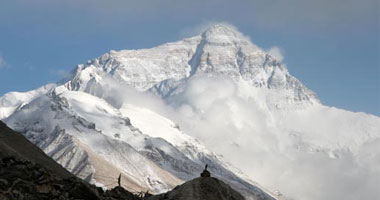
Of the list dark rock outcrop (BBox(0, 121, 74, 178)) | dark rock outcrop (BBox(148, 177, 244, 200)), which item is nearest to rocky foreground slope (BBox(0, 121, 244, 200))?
dark rock outcrop (BBox(148, 177, 244, 200))

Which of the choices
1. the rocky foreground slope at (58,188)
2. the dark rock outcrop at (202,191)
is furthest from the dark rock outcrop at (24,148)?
the dark rock outcrop at (202,191)

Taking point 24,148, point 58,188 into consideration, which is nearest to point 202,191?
point 58,188

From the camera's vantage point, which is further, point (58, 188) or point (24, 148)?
point (24, 148)

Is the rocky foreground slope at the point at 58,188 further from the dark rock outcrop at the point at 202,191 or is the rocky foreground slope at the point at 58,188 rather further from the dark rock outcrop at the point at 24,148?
the dark rock outcrop at the point at 24,148

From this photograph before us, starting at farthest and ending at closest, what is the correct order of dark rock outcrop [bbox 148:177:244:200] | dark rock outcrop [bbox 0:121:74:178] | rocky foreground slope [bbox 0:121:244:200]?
dark rock outcrop [bbox 0:121:74:178] → rocky foreground slope [bbox 0:121:244:200] → dark rock outcrop [bbox 148:177:244:200]

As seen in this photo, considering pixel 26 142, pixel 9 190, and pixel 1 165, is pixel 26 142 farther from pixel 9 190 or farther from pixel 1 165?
pixel 9 190

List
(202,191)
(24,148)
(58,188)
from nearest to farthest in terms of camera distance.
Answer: (202,191) < (58,188) < (24,148)

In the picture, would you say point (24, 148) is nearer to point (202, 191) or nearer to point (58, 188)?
point (58, 188)

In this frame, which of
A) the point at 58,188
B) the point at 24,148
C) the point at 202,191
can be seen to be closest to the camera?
the point at 202,191

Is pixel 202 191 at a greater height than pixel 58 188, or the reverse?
pixel 202 191

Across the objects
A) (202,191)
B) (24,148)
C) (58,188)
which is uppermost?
(24,148)

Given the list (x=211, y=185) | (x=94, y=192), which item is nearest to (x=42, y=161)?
(x=94, y=192)

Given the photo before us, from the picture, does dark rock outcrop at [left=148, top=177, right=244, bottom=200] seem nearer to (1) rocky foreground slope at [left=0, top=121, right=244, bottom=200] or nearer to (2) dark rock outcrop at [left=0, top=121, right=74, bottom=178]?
(1) rocky foreground slope at [left=0, top=121, right=244, bottom=200]

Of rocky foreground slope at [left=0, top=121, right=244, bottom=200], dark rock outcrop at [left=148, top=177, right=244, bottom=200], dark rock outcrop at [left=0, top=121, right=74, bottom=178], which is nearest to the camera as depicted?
dark rock outcrop at [left=148, top=177, right=244, bottom=200]
